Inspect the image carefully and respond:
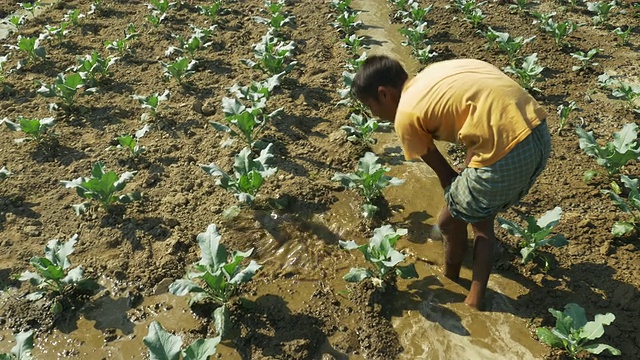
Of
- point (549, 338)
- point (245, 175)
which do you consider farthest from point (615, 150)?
point (245, 175)

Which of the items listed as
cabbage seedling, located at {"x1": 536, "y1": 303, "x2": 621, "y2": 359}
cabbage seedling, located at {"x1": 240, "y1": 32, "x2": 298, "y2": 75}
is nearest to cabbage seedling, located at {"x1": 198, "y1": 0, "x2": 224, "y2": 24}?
cabbage seedling, located at {"x1": 240, "y1": 32, "x2": 298, "y2": 75}

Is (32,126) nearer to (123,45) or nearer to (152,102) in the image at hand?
(152,102)

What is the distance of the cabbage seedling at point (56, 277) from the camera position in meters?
3.68

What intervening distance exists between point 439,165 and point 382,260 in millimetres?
822

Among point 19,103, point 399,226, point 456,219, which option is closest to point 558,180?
point 399,226

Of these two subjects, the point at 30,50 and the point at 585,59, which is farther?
the point at 30,50

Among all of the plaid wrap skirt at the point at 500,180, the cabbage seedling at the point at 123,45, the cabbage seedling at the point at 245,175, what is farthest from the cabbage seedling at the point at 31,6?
the plaid wrap skirt at the point at 500,180

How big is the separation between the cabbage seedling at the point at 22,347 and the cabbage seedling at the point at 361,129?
3310 mm

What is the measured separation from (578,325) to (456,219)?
3.16ft

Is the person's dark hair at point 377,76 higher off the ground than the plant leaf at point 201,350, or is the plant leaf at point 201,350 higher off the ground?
the person's dark hair at point 377,76

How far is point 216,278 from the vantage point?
344 cm

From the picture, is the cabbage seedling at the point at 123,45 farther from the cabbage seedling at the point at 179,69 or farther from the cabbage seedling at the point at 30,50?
the cabbage seedling at the point at 179,69

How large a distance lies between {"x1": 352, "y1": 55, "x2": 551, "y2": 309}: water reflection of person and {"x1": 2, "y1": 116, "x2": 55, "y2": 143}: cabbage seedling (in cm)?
385

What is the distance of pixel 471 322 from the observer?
3480mm
